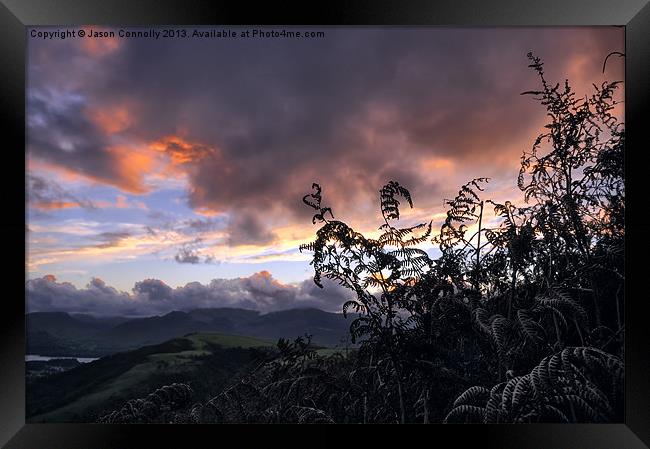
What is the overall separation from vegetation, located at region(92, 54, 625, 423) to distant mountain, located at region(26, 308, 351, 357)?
0.11 metres

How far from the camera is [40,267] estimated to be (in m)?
2.82

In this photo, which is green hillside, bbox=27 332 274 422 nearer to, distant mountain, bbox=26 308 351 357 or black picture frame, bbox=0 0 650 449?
distant mountain, bbox=26 308 351 357

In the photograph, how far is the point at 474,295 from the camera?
2768 mm

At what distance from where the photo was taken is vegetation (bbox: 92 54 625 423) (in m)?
2.71

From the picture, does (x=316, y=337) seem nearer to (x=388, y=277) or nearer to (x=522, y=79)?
(x=388, y=277)
